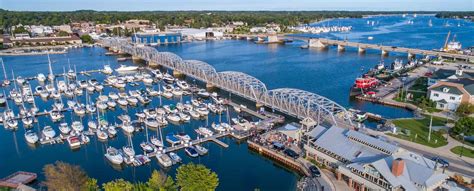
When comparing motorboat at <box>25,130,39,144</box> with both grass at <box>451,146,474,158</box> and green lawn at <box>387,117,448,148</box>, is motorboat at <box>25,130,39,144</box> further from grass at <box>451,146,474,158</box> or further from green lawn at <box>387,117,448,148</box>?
grass at <box>451,146,474,158</box>

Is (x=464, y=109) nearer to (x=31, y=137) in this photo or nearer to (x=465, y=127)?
(x=465, y=127)

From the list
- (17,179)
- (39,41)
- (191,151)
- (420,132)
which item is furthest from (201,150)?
(39,41)

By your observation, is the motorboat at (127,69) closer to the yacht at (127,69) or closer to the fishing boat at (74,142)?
the yacht at (127,69)

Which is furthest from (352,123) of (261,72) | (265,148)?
(261,72)

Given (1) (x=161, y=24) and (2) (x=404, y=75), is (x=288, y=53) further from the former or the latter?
(1) (x=161, y=24)

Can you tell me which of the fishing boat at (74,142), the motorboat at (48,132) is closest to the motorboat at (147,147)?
the fishing boat at (74,142)
